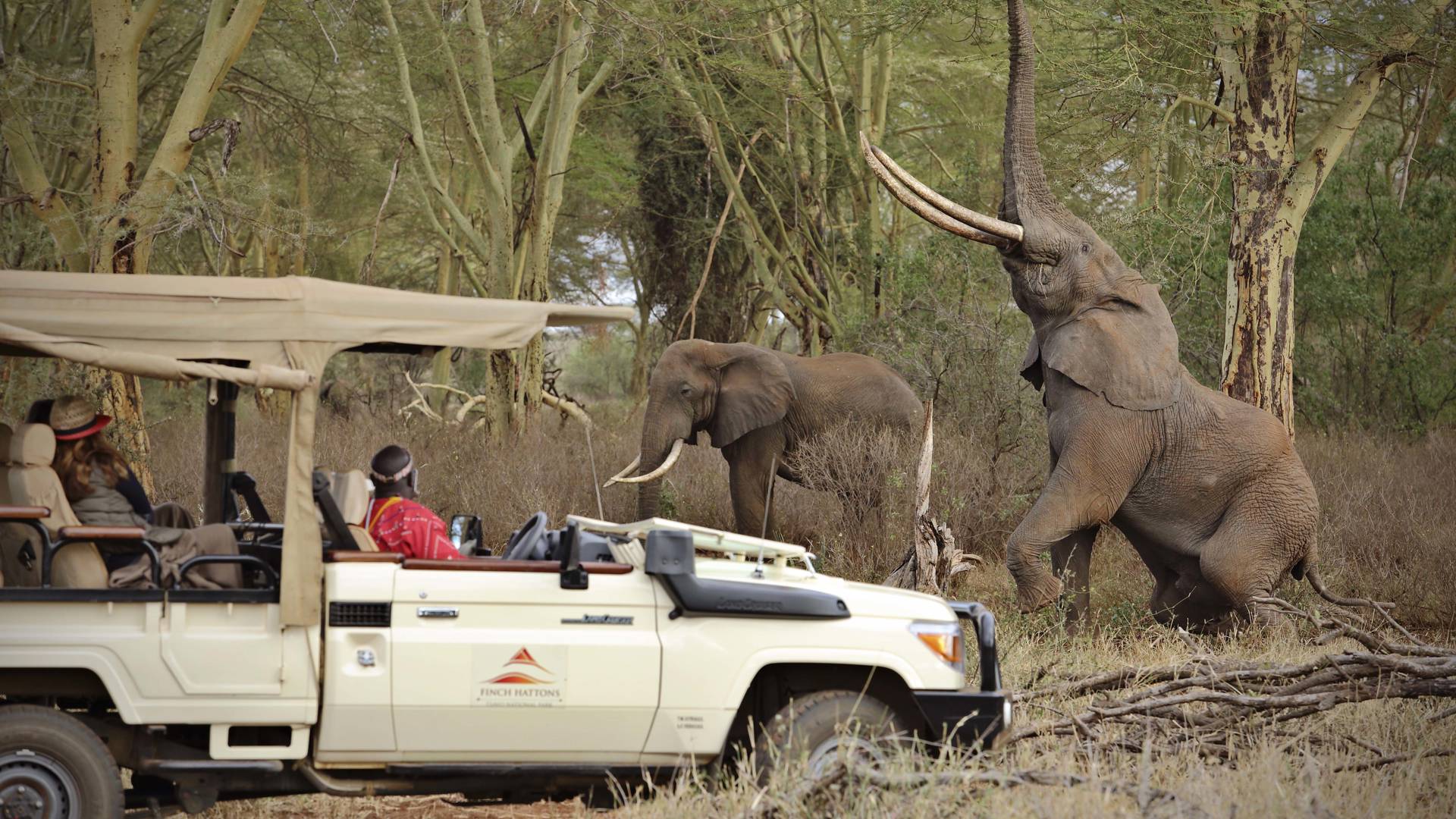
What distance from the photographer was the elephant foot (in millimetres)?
9102

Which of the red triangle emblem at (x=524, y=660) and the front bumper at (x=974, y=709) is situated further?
the front bumper at (x=974, y=709)

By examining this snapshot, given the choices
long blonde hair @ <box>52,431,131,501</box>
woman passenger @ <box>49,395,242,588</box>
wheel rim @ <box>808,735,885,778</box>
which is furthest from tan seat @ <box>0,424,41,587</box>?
wheel rim @ <box>808,735,885,778</box>

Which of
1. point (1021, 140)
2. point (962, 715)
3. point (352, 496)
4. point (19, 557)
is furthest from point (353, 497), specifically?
point (1021, 140)

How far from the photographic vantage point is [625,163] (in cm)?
2570

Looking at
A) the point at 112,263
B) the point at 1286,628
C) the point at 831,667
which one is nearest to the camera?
the point at 831,667

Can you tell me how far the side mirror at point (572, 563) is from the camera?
5148 mm

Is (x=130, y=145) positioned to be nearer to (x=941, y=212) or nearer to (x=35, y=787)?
(x=941, y=212)

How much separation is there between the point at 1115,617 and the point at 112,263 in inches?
327

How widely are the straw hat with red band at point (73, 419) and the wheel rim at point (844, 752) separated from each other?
305 centimetres

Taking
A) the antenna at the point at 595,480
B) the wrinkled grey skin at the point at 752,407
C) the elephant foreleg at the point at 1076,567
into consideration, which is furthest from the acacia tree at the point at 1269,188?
the antenna at the point at 595,480

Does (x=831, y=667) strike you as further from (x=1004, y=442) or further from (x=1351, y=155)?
(x=1351, y=155)

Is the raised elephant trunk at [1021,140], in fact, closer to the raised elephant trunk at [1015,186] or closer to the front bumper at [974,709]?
the raised elephant trunk at [1015,186]

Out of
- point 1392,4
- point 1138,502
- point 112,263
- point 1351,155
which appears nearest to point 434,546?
point 1138,502

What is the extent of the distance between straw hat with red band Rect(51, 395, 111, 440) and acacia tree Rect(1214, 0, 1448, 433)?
9289 millimetres
